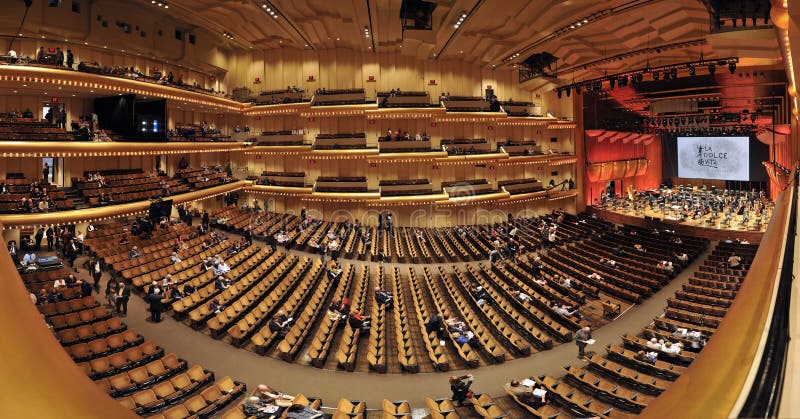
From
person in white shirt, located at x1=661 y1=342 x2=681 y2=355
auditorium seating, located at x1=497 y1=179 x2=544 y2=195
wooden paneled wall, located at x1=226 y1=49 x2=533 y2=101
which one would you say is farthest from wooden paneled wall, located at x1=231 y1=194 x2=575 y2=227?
person in white shirt, located at x1=661 y1=342 x2=681 y2=355

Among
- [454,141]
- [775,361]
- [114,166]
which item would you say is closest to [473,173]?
[454,141]

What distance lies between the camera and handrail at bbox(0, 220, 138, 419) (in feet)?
5.40

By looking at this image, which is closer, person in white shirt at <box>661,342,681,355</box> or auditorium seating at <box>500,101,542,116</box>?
person in white shirt at <box>661,342,681,355</box>

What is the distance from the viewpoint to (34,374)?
178cm

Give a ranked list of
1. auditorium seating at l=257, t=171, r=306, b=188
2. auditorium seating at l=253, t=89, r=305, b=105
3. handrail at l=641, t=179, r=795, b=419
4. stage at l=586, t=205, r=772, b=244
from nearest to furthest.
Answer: handrail at l=641, t=179, r=795, b=419, stage at l=586, t=205, r=772, b=244, auditorium seating at l=253, t=89, r=305, b=105, auditorium seating at l=257, t=171, r=306, b=188

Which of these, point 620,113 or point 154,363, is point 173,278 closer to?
point 154,363

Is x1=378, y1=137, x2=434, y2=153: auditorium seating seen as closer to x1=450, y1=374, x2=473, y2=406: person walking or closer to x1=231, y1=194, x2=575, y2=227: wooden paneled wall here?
x1=231, y1=194, x2=575, y2=227: wooden paneled wall

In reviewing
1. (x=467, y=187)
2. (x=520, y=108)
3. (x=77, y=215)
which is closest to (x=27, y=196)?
(x=77, y=215)

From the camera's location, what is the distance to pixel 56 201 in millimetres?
12086

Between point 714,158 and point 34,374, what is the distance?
116 ft

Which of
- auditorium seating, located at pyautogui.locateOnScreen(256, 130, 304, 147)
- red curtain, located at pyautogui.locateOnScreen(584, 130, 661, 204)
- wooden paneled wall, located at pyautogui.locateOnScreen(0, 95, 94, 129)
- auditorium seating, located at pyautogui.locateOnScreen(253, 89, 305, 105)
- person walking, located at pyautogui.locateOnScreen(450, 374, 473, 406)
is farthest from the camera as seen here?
red curtain, located at pyautogui.locateOnScreen(584, 130, 661, 204)

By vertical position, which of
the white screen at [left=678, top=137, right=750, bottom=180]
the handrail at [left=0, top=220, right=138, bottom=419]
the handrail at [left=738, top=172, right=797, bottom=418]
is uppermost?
the white screen at [left=678, top=137, right=750, bottom=180]

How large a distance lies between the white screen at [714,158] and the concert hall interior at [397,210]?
13cm

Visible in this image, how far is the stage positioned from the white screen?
25.3 ft
